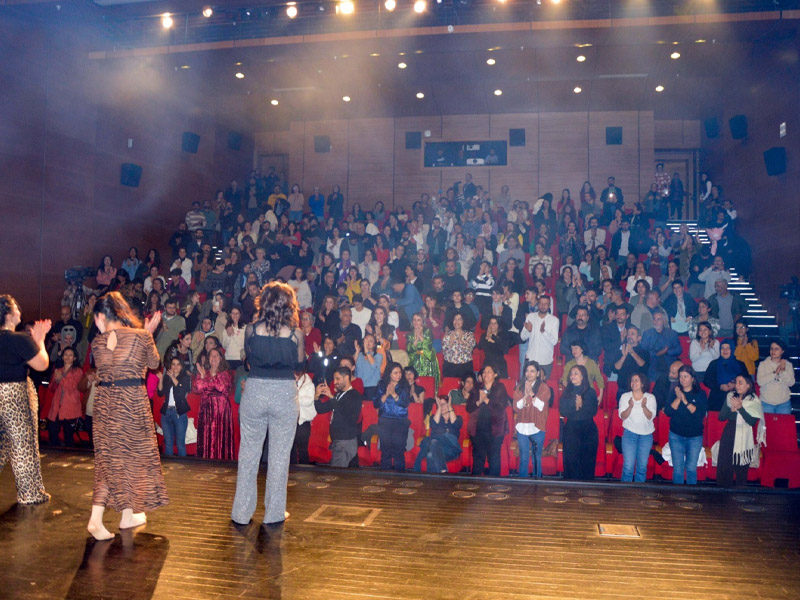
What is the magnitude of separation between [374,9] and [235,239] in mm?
4923

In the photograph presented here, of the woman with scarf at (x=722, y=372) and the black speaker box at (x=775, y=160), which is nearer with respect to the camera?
the woman with scarf at (x=722, y=372)

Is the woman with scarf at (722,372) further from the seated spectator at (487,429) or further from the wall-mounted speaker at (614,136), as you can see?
the wall-mounted speaker at (614,136)

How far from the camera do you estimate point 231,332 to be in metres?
8.20

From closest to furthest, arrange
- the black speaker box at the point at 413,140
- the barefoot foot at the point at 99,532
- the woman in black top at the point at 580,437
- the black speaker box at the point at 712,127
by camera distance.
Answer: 1. the barefoot foot at the point at 99,532
2. the woman in black top at the point at 580,437
3. the black speaker box at the point at 712,127
4. the black speaker box at the point at 413,140

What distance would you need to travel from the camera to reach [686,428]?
18.6ft

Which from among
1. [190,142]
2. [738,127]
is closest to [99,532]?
[190,142]

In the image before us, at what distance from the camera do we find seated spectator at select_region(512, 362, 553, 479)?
235 inches

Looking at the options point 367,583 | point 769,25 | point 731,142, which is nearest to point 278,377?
point 367,583

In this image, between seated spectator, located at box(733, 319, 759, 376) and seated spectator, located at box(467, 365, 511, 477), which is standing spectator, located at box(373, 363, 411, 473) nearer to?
seated spectator, located at box(467, 365, 511, 477)

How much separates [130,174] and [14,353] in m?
8.67

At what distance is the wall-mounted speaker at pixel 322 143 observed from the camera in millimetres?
16156

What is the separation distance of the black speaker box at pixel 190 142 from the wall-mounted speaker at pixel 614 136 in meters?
9.56

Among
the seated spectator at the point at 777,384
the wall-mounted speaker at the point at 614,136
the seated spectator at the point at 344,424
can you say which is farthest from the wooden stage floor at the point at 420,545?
the wall-mounted speaker at the point at 614,136

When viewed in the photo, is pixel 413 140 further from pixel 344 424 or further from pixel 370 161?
pixel 344 424
